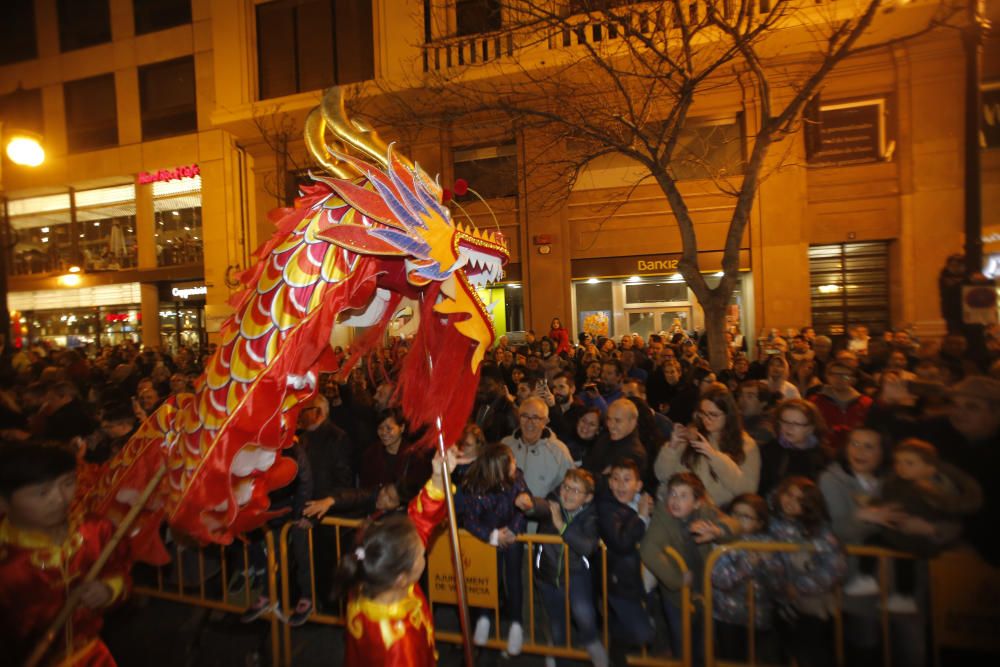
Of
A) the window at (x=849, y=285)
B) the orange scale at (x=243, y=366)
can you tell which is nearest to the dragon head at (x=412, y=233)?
the orange scale at (x=243, y=366)

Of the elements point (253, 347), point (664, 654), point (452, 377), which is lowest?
point (664, 654)

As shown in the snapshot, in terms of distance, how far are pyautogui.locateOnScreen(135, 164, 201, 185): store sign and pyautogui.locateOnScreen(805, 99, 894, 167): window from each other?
1675cm

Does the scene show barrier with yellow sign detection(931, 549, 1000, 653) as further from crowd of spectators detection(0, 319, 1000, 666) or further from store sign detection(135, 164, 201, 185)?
store sign detection(135, 164, 201, 185)

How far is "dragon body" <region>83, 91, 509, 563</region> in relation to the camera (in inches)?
99.4

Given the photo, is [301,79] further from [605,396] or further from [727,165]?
[605,396]

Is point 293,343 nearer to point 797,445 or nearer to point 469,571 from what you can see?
point 469,571

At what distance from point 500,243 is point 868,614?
2804mm

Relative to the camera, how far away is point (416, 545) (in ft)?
7.33

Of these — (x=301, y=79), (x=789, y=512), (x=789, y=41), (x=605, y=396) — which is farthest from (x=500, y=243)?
(x=301, y=79)

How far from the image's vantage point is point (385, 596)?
2.23 meters

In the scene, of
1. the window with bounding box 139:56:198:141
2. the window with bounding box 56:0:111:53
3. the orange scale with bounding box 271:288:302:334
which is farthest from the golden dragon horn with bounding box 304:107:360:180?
the window with bounding box 56:0:111:53

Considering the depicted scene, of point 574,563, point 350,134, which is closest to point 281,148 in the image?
point 350,134

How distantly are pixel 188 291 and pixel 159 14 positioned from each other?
904cm

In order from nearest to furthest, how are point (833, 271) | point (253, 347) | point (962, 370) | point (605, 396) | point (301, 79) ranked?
point (253, 347) < point (962, 370) < point (605, 396) < point (833, 271) < point (301, 79)
